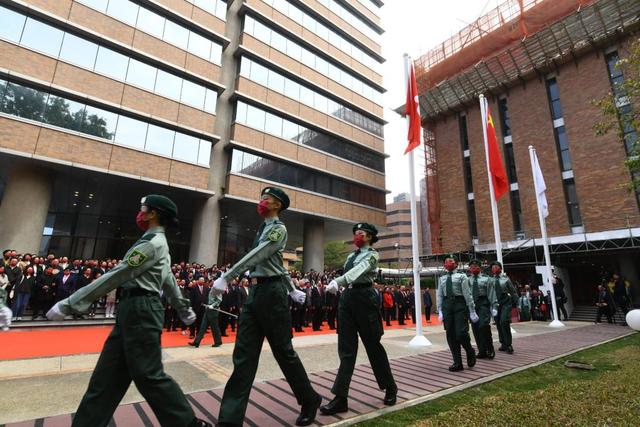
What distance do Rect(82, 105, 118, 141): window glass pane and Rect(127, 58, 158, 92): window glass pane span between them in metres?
2.17

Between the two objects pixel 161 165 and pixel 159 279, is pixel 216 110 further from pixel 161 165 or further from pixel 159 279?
pixel 159 279

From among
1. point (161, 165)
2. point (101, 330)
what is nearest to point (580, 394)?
point (101, 330)

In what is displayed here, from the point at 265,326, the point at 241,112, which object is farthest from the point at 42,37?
the point at 265,326

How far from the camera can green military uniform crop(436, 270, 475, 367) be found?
5859 mm

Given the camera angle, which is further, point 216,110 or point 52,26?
point 216,110

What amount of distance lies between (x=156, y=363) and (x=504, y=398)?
3.91 metres

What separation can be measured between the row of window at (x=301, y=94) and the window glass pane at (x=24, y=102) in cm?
1037

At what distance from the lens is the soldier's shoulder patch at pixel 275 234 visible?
3.32 metres

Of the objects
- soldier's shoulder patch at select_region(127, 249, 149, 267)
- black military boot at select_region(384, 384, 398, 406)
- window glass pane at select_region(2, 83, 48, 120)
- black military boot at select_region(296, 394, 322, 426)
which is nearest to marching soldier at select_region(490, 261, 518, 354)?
black military boot at select_region(384, 384, 398, 406)

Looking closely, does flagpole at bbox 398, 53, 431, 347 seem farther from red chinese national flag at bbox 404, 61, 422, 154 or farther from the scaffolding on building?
the scaffolding on building

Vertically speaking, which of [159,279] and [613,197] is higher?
[613,197]

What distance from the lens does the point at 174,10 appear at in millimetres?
18891

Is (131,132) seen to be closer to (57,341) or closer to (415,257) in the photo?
(57,341)

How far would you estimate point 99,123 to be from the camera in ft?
52.0
